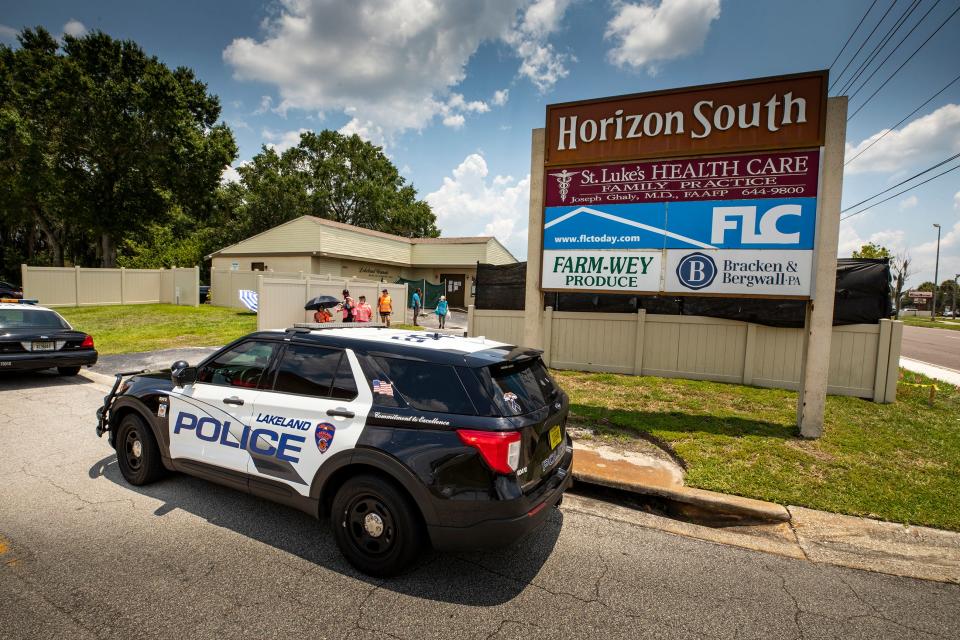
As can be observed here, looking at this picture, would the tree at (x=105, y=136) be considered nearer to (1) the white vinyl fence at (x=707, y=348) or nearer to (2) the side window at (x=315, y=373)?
(1) the white vinyl fence at (x=707, y=348)

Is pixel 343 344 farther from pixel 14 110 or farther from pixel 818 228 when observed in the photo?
pixel 14 110

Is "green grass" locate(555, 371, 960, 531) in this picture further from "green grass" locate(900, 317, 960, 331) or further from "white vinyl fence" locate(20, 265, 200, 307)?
"green grass" locate(900, 317, 960, 331)

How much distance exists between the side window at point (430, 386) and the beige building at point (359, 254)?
2353cm

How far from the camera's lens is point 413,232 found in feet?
163

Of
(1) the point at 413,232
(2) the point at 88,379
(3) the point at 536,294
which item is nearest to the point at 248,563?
(3) the point at 536,294

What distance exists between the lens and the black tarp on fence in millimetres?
8398

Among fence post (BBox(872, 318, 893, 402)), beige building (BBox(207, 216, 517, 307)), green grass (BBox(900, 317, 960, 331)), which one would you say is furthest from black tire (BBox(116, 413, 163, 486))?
green grass (BBox(900, 317, 960, 331))

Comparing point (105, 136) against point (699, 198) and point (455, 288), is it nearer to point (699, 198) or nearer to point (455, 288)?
point (455, 288)

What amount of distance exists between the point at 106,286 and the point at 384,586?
26.8m

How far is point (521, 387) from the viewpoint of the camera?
335cm

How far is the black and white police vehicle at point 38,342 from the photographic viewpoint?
794cm

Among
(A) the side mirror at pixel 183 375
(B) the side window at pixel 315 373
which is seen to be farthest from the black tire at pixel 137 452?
(B) the side window at pixel 315 373

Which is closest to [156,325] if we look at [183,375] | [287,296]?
[287,296]

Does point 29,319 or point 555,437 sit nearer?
point 555,437
